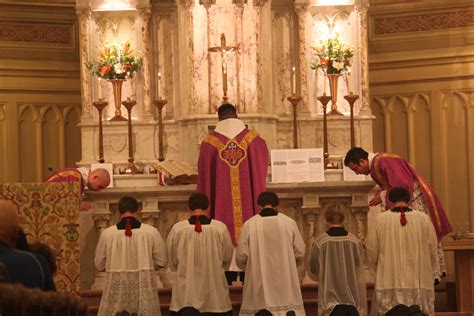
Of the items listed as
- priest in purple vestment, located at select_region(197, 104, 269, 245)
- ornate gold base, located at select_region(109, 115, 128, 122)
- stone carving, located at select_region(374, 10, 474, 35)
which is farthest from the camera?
stone carving, located at select_region(374, 10, 474, 35)

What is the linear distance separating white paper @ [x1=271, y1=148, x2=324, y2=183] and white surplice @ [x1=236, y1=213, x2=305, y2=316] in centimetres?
286

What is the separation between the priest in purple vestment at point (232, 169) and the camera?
46.2 ft

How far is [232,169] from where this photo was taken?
14258 millimetres

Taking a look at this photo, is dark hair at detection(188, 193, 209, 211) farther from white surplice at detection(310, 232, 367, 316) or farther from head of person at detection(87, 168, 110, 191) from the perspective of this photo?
head of person at detection(87, 168, 110, 191)

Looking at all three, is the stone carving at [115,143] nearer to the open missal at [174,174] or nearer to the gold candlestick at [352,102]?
the open missal at [174,174]

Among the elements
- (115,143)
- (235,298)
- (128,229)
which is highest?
(115,143)

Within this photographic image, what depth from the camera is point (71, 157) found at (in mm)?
20406

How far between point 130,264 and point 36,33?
847 centimetres

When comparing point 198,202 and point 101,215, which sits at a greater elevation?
point 198,202

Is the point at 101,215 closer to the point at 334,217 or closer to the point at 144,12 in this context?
the point at 334,217

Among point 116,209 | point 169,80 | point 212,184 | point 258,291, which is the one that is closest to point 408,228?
point 258,291

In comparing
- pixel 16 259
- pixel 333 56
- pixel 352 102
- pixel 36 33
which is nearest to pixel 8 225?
pixel 16 259

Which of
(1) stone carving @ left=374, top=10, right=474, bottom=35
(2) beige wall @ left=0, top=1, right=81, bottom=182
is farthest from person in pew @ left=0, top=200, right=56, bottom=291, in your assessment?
(1) stone carving @ left=374, top=10, right=474, bottom=35

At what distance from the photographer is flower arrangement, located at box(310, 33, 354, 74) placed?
59.3 feet
